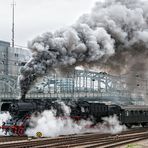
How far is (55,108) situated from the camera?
27203mm

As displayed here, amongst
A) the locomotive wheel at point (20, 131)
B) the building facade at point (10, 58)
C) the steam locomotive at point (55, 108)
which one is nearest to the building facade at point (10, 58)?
the building facade at point (10, 58)

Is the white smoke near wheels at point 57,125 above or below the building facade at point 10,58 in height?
below

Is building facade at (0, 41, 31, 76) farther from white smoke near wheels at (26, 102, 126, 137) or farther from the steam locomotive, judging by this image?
white smoke near wheels at (26, 102, 126, 137)

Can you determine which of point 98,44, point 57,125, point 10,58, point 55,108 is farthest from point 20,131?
point 10,58

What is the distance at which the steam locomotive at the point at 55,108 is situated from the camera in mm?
26125

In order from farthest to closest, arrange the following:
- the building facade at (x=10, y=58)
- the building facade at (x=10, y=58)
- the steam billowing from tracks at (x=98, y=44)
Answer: the building facade at (x=10, y=58), the building facade at (x=10, y=58), the steam billowing from tracks at (x=98, y=44)

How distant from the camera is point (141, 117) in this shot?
127ft

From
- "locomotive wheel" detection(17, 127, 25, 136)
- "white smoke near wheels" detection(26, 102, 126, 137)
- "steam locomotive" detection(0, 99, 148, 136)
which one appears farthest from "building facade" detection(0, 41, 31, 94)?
"locomotive wheel" detection(17, 127, 25, 136)

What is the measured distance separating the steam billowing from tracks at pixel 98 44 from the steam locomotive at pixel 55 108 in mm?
1162

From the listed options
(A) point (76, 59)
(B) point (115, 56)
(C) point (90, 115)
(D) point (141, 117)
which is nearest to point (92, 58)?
(A) point (76, 59)

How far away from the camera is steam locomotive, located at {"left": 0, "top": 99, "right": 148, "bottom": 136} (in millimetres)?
26125

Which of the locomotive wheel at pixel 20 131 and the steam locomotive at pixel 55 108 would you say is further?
the locomotive wheel at pixel 20 131

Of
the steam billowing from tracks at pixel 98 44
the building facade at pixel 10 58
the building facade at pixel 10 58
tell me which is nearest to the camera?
the steam billowing from tracks at pixel 98 44

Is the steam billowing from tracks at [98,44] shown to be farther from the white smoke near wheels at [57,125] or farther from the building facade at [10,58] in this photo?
the building facade at [10,58]
